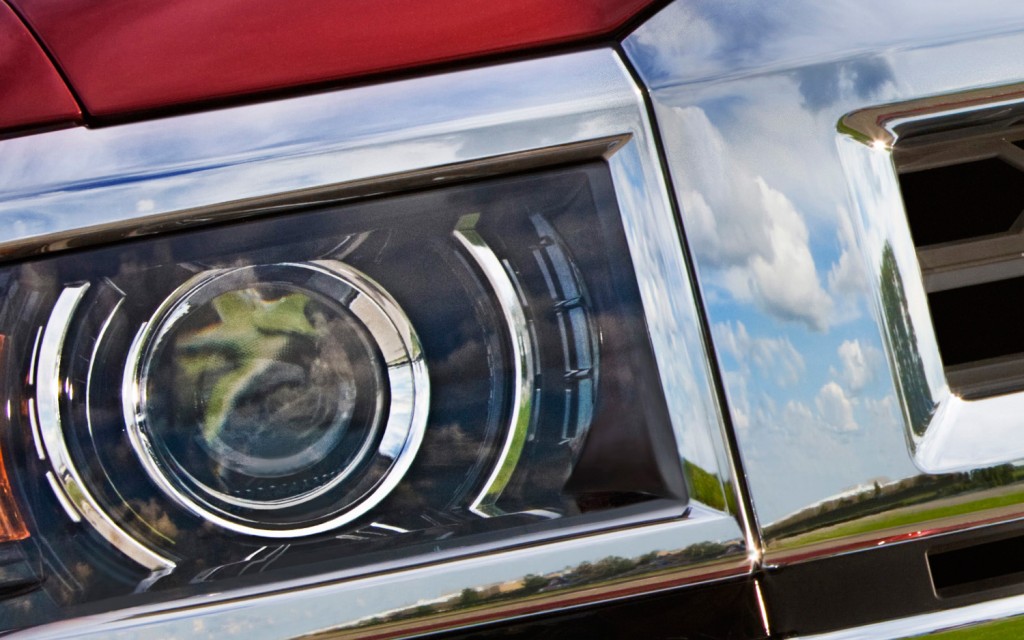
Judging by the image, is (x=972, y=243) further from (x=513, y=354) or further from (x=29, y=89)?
(x=29, y=89)

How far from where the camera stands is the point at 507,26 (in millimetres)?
771

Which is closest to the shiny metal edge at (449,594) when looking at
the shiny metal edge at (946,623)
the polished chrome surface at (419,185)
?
the polished chrome surface at (419,185)

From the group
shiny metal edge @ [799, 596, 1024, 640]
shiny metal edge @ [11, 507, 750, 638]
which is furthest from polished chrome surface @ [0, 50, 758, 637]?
shiny metal edge @ [799, 596, 1024, 640]

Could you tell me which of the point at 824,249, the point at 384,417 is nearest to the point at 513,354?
the point at 384,417

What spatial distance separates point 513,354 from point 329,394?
0.46 feet

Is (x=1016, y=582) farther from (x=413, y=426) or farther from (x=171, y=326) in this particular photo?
(x=171, y=326)

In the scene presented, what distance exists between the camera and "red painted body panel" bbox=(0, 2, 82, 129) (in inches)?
29.6

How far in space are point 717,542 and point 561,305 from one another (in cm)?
21

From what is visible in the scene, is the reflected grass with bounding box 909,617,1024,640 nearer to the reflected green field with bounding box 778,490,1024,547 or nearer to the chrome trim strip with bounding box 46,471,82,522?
the reflected green field with bounding box 778,490,1024,547

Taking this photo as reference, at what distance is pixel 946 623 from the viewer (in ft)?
2.47

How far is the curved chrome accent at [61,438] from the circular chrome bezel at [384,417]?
47 millimetres

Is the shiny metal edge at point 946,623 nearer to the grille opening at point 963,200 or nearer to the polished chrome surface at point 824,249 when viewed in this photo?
the polished chrome surface at point 824,249

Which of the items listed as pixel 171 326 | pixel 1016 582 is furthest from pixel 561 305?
pixel 1016 582

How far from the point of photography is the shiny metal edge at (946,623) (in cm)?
75
